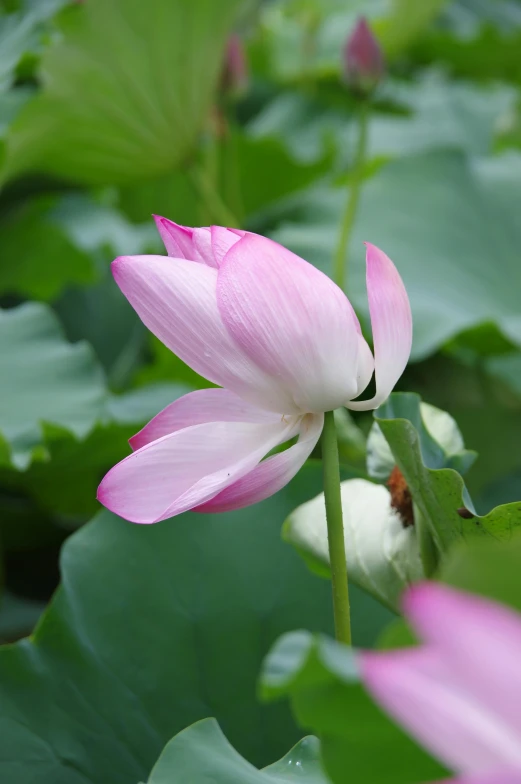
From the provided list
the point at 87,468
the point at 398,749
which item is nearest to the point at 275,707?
the point at 398,749

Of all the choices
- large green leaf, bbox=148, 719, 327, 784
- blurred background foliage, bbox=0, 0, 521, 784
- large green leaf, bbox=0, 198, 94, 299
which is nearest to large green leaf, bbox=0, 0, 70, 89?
blurred background foliage, bbox=0, 0, 521, 784

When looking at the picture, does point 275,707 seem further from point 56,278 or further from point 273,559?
point 56,278

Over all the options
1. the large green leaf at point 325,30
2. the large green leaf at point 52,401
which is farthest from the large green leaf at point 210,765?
the large green leaf at point 325,30

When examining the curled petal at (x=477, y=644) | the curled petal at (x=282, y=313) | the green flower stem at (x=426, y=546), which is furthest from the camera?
the green flower stem at (x=426, y=546)

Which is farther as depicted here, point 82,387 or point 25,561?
point 25,561

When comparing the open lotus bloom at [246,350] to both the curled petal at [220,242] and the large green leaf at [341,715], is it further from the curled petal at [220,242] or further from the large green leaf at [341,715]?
the large green leaf at [341,715]

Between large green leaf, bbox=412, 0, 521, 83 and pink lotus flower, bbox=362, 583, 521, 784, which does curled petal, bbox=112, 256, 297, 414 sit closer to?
pink lotus flower, bbox=362, 583, 521, 784

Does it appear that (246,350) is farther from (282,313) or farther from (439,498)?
(439,498)
